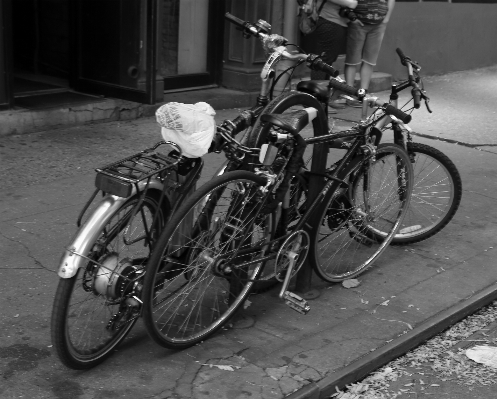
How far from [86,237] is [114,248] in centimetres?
28

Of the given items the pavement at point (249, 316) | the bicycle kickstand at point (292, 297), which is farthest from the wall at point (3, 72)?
the bicycle kickstand at point (292, 297)

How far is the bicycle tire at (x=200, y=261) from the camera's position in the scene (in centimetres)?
356

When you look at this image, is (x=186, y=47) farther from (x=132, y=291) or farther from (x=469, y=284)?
(x=132, y=291)

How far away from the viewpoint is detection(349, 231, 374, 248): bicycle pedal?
5.05m

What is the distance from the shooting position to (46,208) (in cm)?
568

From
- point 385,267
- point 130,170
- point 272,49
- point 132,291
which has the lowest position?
point 385,267

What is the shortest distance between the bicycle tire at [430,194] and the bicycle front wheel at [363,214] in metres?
0.24

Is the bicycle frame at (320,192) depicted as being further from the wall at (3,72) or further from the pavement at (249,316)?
the wall at (3,72)

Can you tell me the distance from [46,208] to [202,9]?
4.70 metres

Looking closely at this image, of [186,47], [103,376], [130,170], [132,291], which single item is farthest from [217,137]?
[186,47]

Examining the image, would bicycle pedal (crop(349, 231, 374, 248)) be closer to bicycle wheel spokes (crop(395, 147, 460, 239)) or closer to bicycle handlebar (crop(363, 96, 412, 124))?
bicycle wheel spokes (crop(395, 147, 460, 239))

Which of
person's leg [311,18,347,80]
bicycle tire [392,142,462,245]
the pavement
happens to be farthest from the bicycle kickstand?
person's leg [311,18,347,80]

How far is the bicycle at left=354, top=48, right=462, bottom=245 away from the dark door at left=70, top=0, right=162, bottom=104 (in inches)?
140

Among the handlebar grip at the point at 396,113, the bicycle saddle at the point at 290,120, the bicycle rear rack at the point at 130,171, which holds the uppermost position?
the bicycle saddle at the point at 290,120
